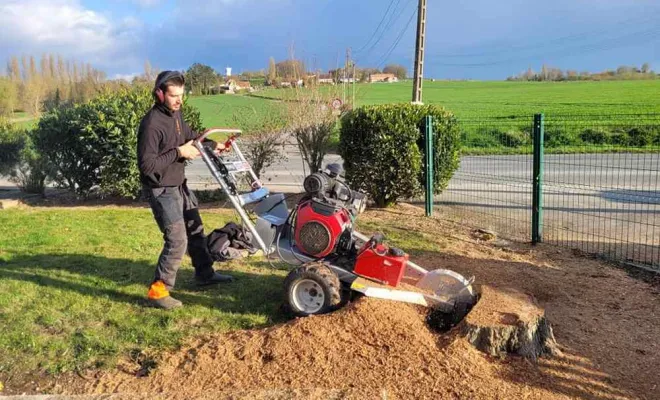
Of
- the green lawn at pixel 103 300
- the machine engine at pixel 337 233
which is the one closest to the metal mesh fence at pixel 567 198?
the green lawn at pixel 103 300

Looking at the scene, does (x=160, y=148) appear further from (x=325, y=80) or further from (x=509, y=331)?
(x=325, y=80)

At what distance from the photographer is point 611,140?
58.1ft

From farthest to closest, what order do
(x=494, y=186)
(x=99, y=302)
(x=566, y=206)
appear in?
(x=494, y=186) → (x=566, y=206) → (x=99, y=302)

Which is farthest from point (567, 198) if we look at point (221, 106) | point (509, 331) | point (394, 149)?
point (221, 106)

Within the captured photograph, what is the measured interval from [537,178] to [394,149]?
8.38 feet

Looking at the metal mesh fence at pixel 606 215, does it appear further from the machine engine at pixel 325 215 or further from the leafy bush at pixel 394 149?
the machine engine at pixel 325 215

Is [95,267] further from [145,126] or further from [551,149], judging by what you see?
[551,149]

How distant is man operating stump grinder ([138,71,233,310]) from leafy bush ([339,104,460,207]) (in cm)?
432

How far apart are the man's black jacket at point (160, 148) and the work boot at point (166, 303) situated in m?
1.00

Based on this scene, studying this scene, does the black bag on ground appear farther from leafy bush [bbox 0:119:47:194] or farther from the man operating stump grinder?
leafy bush [bbox 0:119:47:194]

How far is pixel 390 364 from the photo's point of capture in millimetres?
3543

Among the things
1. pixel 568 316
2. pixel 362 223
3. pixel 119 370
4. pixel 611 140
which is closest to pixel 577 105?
pixel 611 140

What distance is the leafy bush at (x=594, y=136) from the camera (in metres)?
18.1

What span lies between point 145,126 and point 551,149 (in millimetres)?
15837
